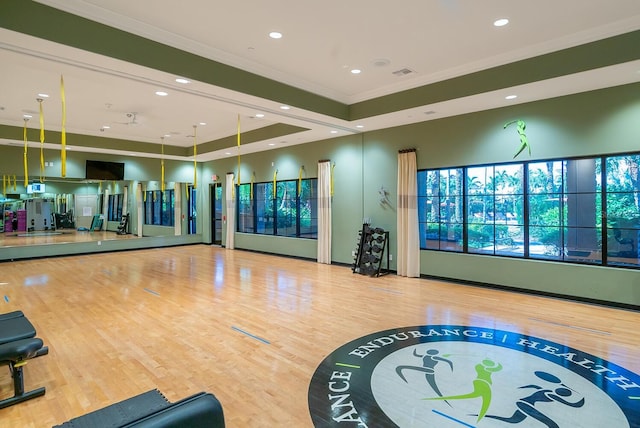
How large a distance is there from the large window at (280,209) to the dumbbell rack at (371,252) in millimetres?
2147

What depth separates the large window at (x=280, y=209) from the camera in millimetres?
10234

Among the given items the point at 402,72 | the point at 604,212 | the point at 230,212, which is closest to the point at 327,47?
the point at 402,72

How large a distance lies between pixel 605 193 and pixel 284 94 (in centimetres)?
524

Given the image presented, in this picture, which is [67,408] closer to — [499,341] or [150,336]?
[150,336]

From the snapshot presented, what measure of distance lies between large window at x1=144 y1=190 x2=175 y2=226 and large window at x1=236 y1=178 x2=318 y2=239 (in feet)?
9.02

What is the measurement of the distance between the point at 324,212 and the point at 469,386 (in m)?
6.56

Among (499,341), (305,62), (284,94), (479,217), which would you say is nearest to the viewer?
(499,341)

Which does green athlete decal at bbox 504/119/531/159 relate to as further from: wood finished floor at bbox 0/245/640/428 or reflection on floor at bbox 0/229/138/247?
reflection on floor at bbox 0/229/138/247

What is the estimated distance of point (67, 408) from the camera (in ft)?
9.29

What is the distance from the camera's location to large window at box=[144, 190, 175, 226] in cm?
1248

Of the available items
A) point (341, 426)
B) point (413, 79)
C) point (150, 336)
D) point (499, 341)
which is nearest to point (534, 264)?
point (499, 341)

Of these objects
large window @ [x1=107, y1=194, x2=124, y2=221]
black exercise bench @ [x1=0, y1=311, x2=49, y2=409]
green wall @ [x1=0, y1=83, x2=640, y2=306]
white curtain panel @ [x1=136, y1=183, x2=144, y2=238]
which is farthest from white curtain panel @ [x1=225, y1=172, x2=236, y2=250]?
black exercise bench @ [x1=0, y1=311, x2=49, y2=409]

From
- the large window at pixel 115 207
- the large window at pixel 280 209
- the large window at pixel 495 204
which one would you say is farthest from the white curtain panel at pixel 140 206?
the large window at pixel 495 204

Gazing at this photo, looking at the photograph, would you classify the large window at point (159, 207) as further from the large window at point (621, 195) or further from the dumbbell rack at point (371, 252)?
the large window at point (621, 195)
